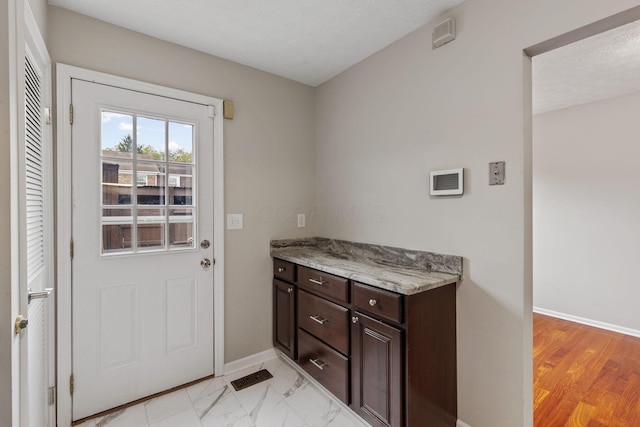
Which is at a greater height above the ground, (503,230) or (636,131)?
(636,131)

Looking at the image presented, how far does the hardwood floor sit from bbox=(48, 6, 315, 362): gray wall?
6.76ft

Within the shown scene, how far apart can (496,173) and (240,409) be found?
6.77ft

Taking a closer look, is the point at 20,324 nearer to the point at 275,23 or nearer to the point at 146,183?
the point at 146,183

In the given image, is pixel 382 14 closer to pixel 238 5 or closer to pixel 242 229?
pixel 238 5

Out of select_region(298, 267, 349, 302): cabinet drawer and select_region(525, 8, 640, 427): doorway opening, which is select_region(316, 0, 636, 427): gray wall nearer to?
select_region(298, 267, 349, 302): cabinet drawer

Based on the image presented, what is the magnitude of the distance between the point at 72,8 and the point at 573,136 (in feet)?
14.9

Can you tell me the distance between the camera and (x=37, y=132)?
151 cm

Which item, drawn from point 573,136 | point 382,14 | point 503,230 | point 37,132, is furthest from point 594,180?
point 37,132

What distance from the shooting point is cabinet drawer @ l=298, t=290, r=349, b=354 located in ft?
6.00


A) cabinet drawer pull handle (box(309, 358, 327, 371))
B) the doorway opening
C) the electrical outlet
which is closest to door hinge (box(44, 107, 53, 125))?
the electrical outlet

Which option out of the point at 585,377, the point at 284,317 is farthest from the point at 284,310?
the point at 585,377

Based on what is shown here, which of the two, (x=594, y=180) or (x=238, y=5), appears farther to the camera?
(x=594, y=180)

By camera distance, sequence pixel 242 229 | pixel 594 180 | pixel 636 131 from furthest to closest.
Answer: pixel 594 180, pixel 636 131, pixel 242 229

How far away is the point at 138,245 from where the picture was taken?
1.99 meters
